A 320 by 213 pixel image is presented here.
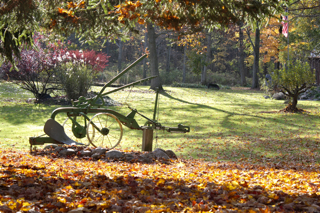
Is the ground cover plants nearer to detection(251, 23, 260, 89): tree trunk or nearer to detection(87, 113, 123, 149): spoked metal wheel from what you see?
detection(87, 113, 123, 149): spoked metal wheel

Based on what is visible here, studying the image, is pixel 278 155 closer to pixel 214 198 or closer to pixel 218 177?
pixel 218 177

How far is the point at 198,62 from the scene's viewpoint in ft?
96.8

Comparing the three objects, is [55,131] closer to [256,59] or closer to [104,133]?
[104,133]

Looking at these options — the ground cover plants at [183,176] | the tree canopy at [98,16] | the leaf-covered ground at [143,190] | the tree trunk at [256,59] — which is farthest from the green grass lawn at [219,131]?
the tree trunk at [256,59]

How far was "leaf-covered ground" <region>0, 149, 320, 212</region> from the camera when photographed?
3.27 m

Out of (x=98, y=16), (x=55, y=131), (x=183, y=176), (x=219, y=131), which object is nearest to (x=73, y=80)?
(x=219, y=131)

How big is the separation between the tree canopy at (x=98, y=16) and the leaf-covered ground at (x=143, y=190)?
2.47 meters

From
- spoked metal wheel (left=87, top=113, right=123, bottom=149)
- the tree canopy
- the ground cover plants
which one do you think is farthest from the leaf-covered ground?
the tree canopy

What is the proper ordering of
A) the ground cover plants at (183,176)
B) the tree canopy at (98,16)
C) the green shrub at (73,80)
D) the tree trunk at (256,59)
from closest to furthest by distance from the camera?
1. the ground cover plants at (183,176)
2. the tree canopy at (98,16)
3. the green shrub at (73,80)
4. the tree trunk at (256,59)

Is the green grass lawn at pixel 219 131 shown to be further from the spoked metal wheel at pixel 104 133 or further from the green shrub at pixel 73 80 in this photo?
the green shrub at pixel 73 80

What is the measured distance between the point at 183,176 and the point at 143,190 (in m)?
1.13

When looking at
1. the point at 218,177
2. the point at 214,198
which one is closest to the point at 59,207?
the point at 214,198

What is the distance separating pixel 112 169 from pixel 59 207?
6.84 feet

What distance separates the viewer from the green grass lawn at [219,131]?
796 cm
